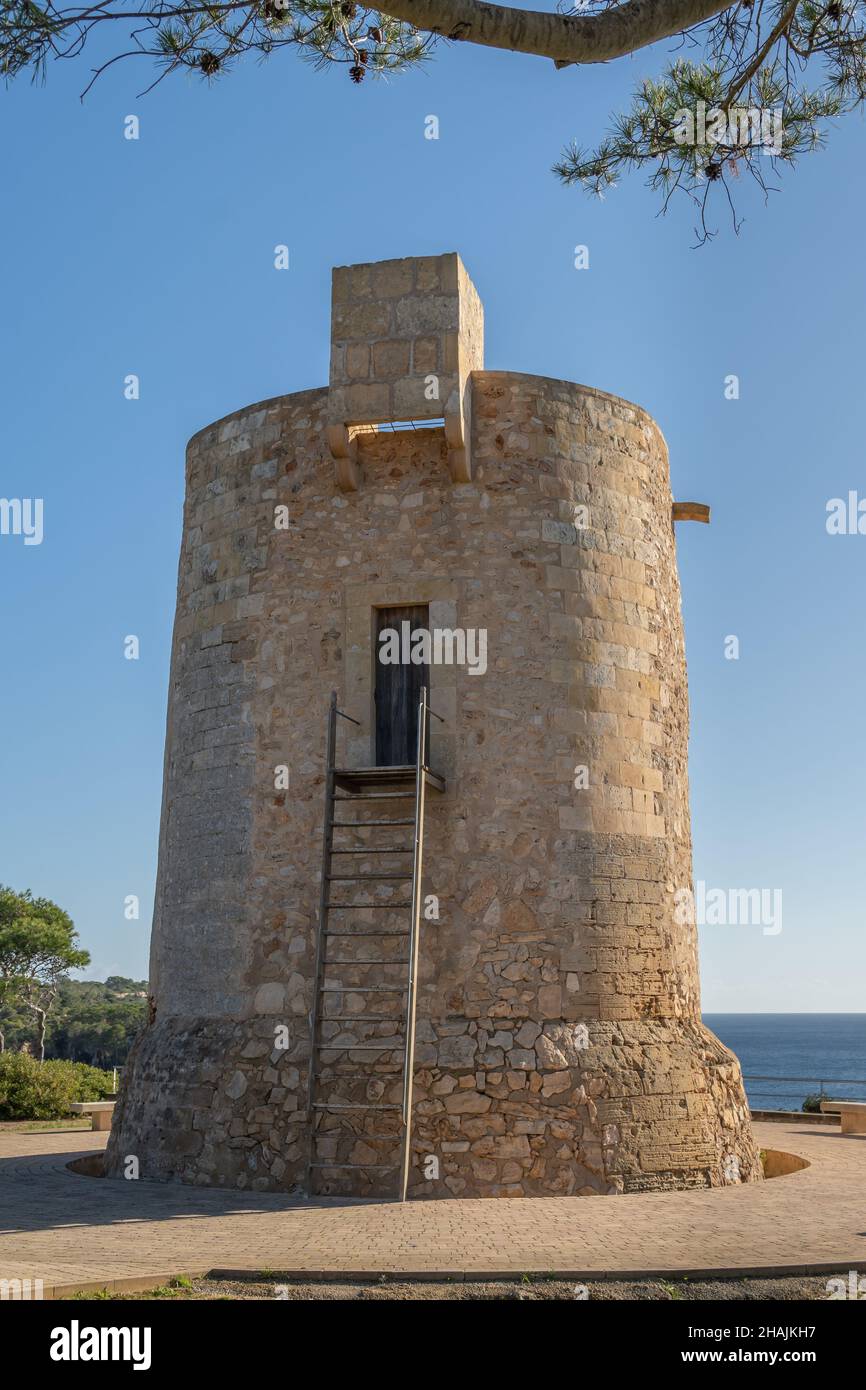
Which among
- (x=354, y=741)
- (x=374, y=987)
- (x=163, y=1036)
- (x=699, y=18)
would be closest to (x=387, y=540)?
(x=354, y=741)

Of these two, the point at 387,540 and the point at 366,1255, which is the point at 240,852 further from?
the point at 366,1255

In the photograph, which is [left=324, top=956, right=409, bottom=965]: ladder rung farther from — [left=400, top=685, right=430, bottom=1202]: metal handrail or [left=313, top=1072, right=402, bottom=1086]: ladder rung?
[left=313, top=1072, right=402, bottom=1086]: ladder rung

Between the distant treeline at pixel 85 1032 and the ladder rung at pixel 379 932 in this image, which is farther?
the distant treeline at pixel 85 1032

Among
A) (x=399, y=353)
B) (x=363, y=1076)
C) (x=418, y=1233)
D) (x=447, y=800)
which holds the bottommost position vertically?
(x=418, y=1233)

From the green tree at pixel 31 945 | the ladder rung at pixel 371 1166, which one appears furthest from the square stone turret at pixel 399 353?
the green tree at pixel 31 945

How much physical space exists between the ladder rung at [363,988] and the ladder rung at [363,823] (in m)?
1.31

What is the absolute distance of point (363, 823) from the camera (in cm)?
1092

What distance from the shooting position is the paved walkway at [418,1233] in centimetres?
686

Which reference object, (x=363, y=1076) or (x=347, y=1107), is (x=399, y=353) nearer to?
(x=363, y=1076)

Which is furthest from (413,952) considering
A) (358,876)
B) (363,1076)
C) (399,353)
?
(399,353)

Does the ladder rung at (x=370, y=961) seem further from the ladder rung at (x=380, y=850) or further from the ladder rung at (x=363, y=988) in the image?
the ladder rung at (x=380, y=850)

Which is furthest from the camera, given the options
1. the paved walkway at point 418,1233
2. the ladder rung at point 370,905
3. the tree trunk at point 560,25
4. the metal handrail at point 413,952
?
the ladder rung at point 370,905

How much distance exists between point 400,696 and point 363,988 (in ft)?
8.26
